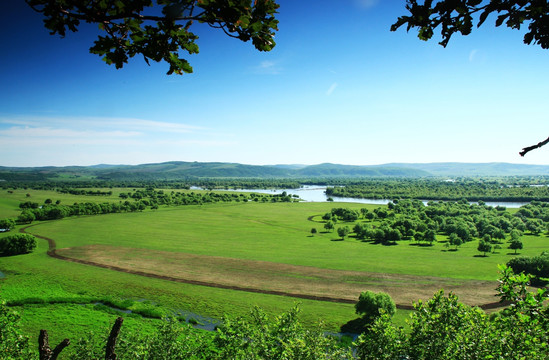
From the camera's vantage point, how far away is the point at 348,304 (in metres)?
51.2

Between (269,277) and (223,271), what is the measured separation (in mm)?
11061

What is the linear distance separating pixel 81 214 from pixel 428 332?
6488 inches

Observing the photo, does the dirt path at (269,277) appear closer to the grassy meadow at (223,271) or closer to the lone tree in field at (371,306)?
the grassy meadow at (223,271)

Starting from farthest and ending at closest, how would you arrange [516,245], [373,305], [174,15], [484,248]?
1. [516,245]
2. [484,248]
3. [373,305]
4. [174,15]

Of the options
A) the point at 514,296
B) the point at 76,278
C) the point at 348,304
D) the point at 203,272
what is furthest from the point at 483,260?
the point at 76,278

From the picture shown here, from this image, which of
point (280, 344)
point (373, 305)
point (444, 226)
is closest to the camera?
point (280, 344)

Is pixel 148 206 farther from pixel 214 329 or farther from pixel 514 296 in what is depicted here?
pixel 514 296

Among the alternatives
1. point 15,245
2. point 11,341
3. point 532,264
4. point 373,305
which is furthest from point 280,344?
point 15,245

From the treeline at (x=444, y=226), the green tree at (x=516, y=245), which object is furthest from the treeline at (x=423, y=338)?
the green tree at (x=516, y=245)

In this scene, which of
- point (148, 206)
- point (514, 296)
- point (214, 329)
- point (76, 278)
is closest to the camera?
point (514, 296)

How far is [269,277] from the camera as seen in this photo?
63.8 meters

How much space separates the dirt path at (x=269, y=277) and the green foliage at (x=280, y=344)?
99.4ft

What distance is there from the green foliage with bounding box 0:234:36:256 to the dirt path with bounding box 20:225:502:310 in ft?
17.3

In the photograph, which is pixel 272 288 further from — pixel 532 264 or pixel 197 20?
pixel 197 20
